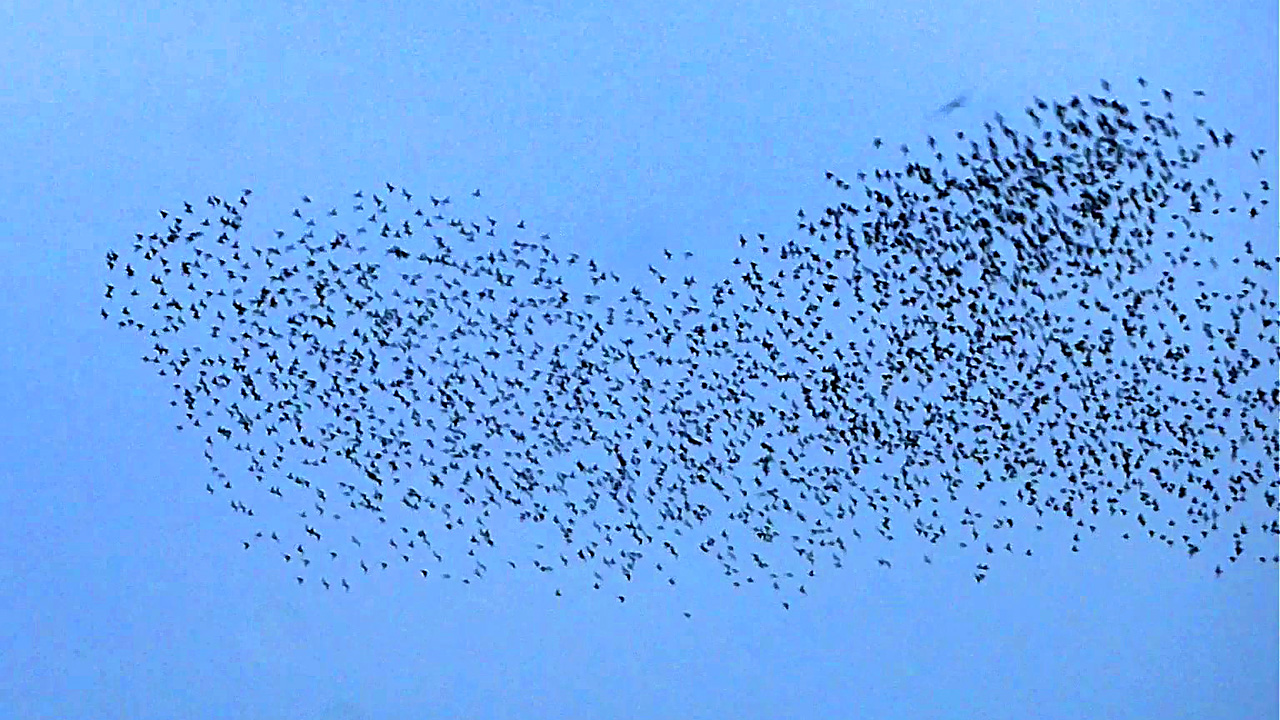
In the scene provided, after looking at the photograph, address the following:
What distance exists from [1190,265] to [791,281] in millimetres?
847

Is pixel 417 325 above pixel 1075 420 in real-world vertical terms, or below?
above

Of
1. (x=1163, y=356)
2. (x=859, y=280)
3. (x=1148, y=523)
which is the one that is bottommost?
(x=1148, y=523)

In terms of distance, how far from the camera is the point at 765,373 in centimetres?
329

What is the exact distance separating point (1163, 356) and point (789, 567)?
91 cm

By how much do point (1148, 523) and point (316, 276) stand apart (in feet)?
6.09

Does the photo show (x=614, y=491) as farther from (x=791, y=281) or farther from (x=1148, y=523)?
(x=1148, y=523)

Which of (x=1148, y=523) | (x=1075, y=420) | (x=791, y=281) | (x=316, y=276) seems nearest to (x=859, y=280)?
(x=791, y=281)

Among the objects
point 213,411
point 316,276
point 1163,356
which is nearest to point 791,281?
point 1163,356

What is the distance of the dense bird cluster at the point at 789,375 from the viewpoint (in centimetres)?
326

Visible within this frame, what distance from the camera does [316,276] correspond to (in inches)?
129

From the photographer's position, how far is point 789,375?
3.29 meters

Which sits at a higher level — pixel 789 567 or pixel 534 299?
pixel 534 299

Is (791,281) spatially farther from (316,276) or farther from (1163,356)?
(316,276)

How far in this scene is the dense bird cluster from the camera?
3.26 m
